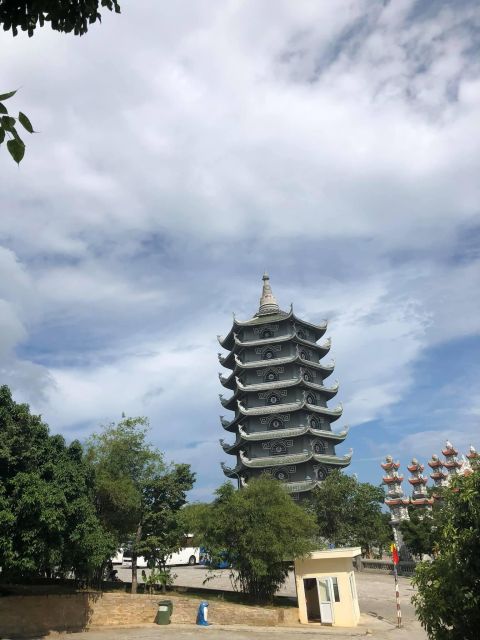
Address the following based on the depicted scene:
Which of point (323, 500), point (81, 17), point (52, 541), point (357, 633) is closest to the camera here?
point (81, 17)

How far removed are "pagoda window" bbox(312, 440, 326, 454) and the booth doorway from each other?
22971 millimetres

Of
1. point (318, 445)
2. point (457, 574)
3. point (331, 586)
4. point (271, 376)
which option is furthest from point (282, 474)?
point (457, 574)

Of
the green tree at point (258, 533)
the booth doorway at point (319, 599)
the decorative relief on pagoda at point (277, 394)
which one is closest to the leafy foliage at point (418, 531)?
the decorative relief on pagoda at point (277, 394)

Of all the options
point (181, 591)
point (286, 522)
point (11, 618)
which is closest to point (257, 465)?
point (181, 591)

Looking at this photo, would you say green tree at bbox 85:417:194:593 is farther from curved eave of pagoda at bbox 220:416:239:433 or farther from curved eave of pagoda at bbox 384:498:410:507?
curved eave of pagoda at bbox 384:498:410:507

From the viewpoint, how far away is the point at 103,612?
20.9 meters

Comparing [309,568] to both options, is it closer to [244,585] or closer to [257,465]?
[244,585]

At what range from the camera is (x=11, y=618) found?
18.5m

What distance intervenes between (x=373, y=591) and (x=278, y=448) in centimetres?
1643

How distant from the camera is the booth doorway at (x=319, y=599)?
22.1 m

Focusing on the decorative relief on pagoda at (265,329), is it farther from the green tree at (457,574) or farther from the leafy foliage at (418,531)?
the green tree at (457,574)

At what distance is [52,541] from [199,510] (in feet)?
30.3

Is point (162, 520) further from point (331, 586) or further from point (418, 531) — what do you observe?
point (418, 531)

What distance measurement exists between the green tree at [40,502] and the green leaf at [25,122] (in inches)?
589
